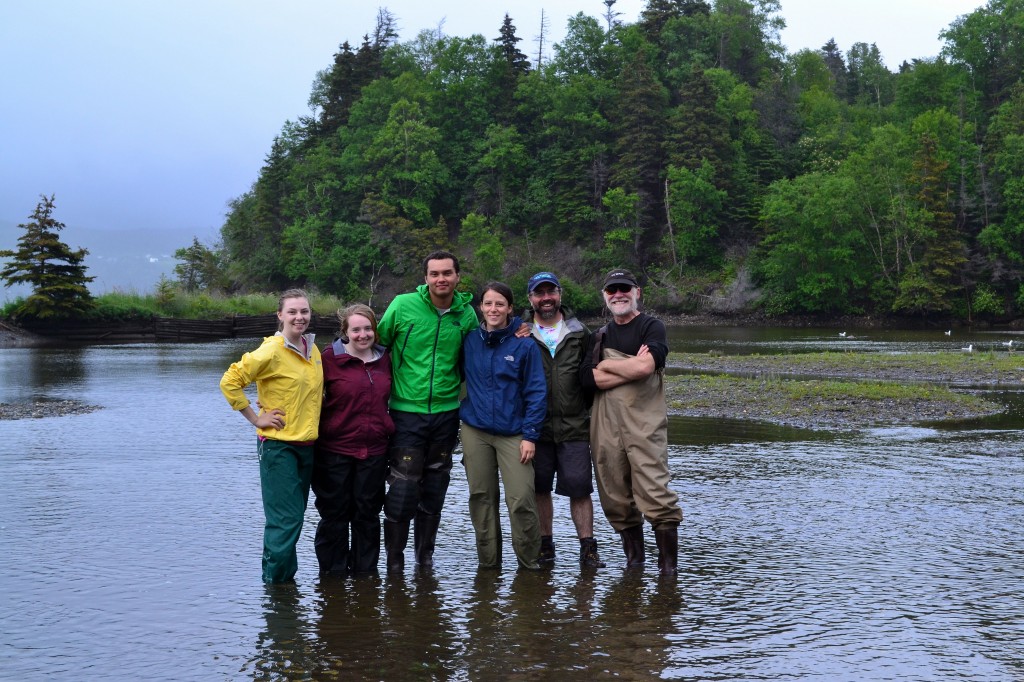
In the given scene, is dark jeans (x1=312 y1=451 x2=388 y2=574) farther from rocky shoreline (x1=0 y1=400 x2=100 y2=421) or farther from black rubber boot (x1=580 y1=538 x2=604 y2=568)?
rocky shoreline (x1=0 y1=400 x2=100 y2=421)

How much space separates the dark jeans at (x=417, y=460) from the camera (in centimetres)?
684

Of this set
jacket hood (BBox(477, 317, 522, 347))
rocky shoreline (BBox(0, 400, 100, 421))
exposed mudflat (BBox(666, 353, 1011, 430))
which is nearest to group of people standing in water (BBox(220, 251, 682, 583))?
jacket hood (BBox(477, 317, 522, 347))

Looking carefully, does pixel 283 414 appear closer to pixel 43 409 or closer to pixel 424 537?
pixel 424 537

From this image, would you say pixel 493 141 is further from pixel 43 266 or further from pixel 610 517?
pixel 610 517

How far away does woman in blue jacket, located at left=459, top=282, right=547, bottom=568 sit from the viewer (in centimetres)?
685

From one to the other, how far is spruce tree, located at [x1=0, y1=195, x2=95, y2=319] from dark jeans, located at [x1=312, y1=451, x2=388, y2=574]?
46.8 m

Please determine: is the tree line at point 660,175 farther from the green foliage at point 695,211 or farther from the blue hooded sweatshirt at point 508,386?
the blue hooded sweatshirt at point 508,386

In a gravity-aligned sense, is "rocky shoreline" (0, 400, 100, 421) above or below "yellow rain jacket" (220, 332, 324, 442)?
below

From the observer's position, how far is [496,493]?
704 cm

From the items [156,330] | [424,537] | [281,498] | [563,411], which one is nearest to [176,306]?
[156,330]

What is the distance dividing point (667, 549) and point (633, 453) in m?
0.73

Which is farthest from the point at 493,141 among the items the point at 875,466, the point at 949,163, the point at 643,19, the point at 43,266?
the point at 875,466

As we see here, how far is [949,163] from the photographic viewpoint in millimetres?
74688

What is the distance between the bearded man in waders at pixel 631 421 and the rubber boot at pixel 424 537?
125 centimetres
